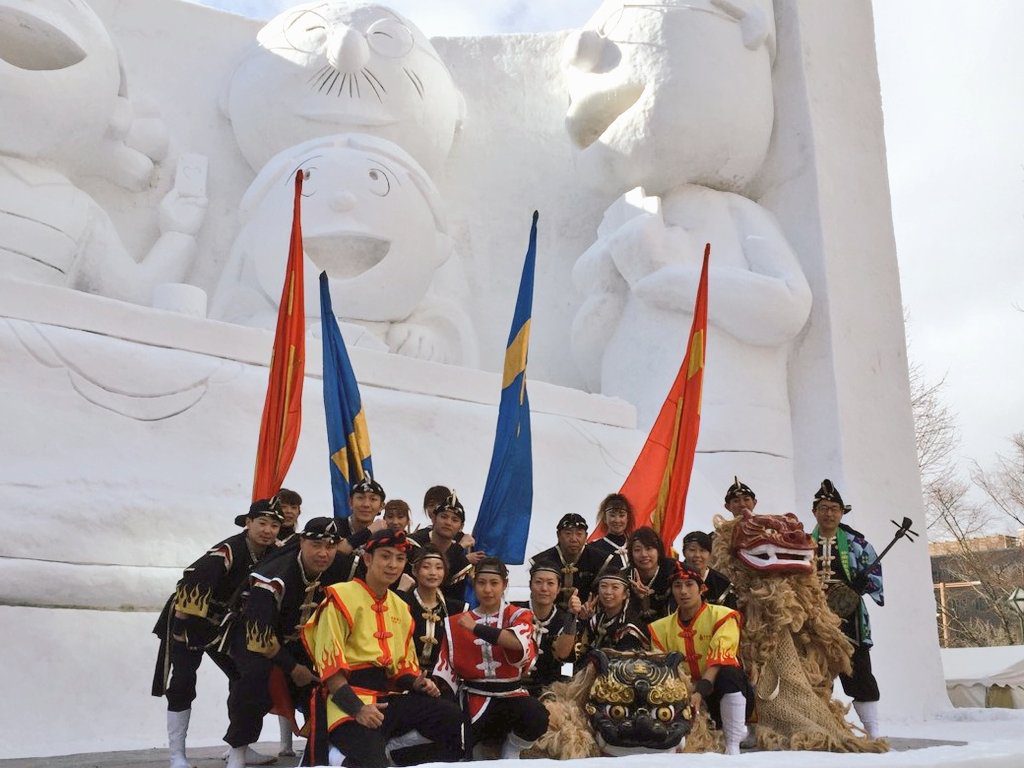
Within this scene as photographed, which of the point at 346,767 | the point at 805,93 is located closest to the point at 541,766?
the point at 346,767

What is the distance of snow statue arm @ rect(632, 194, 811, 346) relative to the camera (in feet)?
26.3

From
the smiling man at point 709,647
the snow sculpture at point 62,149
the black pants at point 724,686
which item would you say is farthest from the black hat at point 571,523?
the snow sculpture at point 62,149

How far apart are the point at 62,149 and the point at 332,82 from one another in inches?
74.3

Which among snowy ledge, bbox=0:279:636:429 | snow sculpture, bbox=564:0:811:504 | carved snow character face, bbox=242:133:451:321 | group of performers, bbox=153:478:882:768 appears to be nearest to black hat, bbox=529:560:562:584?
group of performers, bbox=153:478:882:768

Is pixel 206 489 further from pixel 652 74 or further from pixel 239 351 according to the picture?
pixel 652 74

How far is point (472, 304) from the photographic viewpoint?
29.3 ft

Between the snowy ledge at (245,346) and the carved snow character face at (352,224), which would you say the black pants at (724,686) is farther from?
the carved snow character face at (352,224)

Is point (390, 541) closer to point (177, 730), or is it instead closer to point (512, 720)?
point (512, 720)

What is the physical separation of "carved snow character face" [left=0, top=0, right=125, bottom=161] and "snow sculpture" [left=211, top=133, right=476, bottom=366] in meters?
1.15

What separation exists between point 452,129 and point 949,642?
51.4 feet

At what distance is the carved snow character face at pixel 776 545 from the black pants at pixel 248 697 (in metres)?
1.84

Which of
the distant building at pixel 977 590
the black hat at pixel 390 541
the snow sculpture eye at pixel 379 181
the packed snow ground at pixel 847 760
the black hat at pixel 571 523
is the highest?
the snow sculpture eye at pixel 379 181

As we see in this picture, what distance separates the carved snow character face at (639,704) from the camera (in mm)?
3951

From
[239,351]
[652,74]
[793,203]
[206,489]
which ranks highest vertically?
[652,74]
